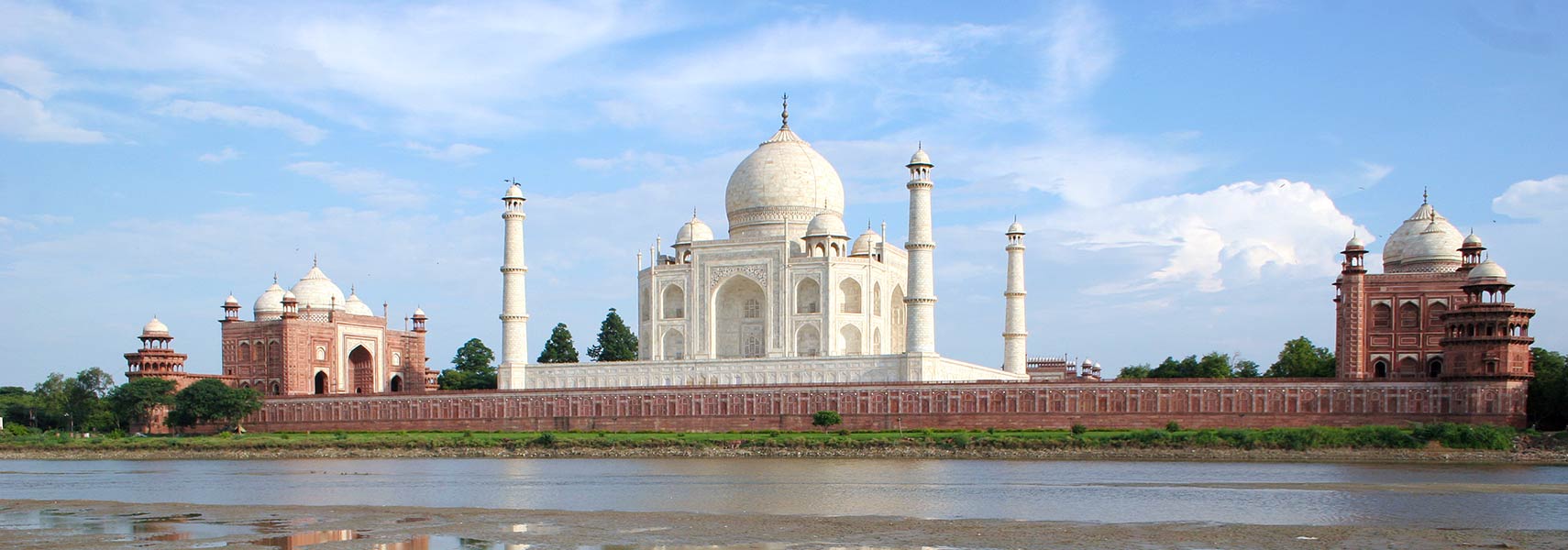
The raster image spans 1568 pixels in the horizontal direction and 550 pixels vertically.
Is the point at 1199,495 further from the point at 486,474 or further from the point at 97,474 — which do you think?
the point at 97,474

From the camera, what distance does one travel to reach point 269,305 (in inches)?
2591

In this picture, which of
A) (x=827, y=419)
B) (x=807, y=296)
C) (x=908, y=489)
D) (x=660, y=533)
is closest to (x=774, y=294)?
(x=807, y=296)

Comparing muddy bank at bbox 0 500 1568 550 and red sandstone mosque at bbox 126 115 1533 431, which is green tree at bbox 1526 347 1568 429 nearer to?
red sandstone mosque at bbox 126 115 1533 431

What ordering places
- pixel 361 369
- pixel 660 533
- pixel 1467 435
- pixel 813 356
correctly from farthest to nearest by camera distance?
pixel 361 369
pixel 813 356
pixel 1467 435
pixel 660 533

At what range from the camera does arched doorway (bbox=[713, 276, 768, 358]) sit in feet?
187

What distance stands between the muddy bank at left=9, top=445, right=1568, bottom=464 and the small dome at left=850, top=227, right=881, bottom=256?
532 inches

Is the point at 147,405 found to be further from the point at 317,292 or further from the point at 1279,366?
the point at 1279,366

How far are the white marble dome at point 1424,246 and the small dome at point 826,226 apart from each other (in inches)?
708

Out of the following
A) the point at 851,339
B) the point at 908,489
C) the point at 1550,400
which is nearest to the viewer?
the point at 908,489

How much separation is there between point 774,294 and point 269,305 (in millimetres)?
A: 23046

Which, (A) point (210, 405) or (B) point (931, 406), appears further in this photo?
(A) point (210, 405)

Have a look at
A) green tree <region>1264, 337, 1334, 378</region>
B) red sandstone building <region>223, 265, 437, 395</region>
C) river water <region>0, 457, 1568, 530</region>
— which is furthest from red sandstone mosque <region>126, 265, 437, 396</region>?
green tree <region>1264, 337, 1334, 378</region>

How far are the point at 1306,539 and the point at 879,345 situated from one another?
3678 centimetres

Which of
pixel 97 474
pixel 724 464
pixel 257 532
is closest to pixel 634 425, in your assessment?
pixel 724 464
